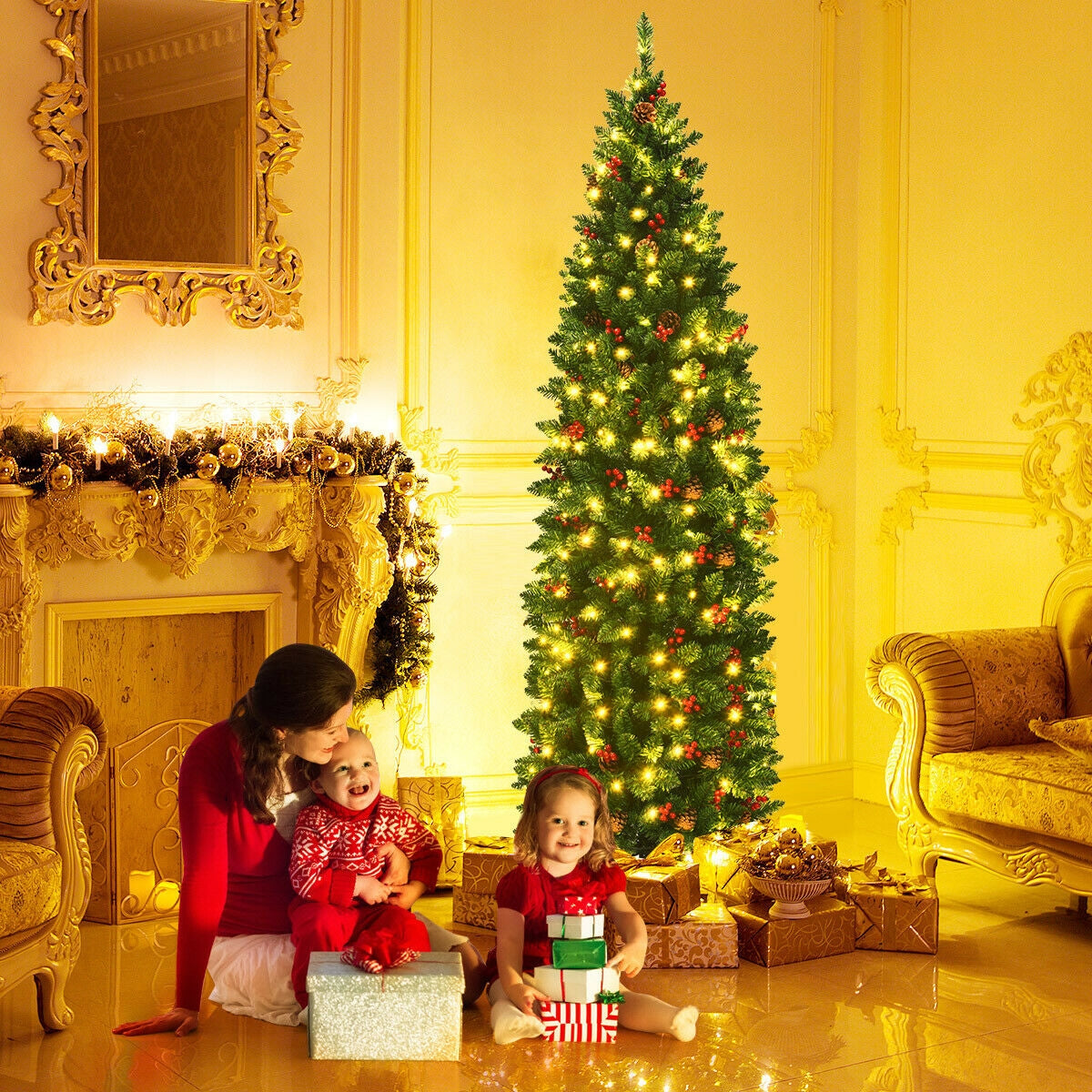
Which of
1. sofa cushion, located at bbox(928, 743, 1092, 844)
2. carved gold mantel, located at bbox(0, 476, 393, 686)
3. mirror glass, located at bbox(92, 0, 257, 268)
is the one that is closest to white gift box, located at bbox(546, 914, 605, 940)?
sofa cushion, located at bbox(928, 743, 1092, 844)

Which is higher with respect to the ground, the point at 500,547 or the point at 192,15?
the point at 192,15

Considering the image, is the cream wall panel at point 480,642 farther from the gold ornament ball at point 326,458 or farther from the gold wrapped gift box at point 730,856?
the gold wrapped gift box at point 730,856

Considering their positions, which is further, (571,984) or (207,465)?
(207,465)

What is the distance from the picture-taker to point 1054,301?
560cm

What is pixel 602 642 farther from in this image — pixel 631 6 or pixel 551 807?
pixel 631 6

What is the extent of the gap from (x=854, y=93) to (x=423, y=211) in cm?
199

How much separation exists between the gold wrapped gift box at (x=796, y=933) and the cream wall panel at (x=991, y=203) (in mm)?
2176

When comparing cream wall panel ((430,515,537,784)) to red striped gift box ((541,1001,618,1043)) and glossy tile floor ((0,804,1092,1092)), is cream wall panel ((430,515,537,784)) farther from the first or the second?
red striped gift box ((541,1001,618,1043))

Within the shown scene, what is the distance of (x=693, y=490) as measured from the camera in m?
4.78

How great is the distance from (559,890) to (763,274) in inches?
125

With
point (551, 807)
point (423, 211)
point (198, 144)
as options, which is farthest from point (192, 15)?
point (551, 807)

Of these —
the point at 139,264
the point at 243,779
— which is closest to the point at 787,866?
the point at 243,779

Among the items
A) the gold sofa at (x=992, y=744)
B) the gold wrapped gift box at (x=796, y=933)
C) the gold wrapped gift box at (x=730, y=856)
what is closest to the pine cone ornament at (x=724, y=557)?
the gold sofa at (x=992, y=744)

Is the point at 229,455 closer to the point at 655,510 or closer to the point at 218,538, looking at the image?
the point at 218,538
